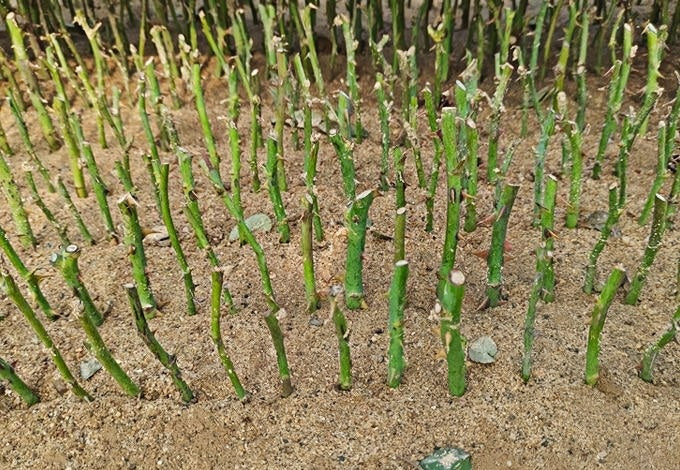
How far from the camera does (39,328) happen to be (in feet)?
3.28

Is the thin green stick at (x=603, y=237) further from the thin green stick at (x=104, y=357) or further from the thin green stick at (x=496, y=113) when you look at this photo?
the thin green stick at (x=104, y=357)

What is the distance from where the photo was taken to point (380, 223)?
1463mm

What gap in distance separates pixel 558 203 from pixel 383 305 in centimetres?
52

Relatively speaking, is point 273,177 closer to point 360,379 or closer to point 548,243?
point 360,379

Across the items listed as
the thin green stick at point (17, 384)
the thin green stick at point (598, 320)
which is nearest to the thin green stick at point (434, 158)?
the thin green stick at point (598, 320)

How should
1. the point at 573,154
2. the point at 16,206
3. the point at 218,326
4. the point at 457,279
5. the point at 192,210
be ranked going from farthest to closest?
the point at 16,206
the point at 573,154
the point at 192,210
the point at 218,326
the point at 457,279

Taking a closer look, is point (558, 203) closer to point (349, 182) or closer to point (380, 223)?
point (380, 223)

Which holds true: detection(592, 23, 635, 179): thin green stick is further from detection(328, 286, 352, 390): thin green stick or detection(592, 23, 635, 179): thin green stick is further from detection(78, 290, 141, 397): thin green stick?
detection(78, 290, 141, 397): thin green stick

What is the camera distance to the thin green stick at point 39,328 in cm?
95

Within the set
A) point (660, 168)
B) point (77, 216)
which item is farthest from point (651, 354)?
point (77, 216)

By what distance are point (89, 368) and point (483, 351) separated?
0.64 metres

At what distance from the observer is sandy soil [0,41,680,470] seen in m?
1.00

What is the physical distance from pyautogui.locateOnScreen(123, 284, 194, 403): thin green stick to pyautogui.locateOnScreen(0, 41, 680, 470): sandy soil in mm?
34

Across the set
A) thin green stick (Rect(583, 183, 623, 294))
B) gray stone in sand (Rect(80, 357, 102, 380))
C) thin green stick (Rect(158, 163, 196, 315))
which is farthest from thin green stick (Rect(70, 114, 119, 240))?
thin green stick (Rect(583, 183, 623, 294))
